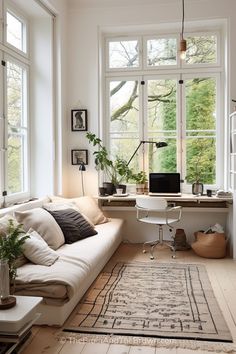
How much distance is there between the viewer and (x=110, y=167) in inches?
205

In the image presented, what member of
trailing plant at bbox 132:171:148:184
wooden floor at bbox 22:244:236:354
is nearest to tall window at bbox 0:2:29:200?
trailing plant at bbox 132:171:148:184

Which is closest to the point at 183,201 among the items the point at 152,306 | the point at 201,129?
the point at 201,129

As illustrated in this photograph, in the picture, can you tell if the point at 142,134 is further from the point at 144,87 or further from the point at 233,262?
the point at 233,262

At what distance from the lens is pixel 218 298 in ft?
10.4

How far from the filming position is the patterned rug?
8.36 ft

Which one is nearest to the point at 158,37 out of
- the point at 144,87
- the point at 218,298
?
the point at 144,87

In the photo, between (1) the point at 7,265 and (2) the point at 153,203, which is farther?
(2) the point at 153,203

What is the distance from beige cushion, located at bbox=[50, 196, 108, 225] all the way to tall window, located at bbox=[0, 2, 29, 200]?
0.55 metres

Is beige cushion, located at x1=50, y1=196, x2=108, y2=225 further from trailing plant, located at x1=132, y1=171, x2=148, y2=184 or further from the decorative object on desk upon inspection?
the decorative object on desk

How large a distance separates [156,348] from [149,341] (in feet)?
0.29

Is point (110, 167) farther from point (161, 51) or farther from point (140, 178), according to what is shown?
point (161, 51)

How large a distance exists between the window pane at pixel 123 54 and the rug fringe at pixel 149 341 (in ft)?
12.9

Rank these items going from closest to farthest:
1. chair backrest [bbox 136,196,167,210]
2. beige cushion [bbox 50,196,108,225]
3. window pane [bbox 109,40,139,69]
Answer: chair backrest [bbox 136,196,167,210] → beige cushion [bbox 50,196,108,225] → window pane [bbox 109,40,139,69]

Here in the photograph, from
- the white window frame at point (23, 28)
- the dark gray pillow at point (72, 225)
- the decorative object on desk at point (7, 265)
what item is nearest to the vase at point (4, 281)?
the decorative object on desk at point (7, 265)
